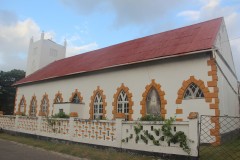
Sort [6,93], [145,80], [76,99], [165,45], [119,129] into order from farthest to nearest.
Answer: [6,93], [76,99], [165,45], [145,80], [119,129]

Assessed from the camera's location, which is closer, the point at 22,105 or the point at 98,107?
the point at 98,107

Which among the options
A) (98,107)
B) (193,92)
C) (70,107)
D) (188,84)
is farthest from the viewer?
(70,107)

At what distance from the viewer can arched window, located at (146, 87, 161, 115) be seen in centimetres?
1328

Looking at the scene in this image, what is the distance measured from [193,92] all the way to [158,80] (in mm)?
2101

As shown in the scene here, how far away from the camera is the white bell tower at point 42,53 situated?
29547 millimetres

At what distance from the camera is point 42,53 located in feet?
97.2

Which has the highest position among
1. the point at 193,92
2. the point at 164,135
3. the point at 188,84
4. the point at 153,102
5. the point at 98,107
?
the point at 188,84

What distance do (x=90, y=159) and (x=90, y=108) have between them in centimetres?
855

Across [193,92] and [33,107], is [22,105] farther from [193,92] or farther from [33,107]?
[193,92]

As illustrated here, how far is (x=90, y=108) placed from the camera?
658 inches

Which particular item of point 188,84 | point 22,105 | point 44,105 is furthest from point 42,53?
point 188,84

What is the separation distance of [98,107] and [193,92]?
6.82 metres

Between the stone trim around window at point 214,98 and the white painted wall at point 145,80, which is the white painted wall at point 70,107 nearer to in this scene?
the white painted wall at point 145,80

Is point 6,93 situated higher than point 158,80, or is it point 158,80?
point 6,93
